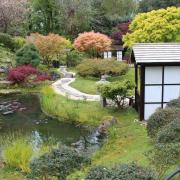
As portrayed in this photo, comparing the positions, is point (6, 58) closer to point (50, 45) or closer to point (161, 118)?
point (50, 45)

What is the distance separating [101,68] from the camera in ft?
79.9

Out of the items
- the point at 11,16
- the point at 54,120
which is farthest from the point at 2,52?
the point at 54,120

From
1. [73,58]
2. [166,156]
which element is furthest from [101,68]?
[166,156]

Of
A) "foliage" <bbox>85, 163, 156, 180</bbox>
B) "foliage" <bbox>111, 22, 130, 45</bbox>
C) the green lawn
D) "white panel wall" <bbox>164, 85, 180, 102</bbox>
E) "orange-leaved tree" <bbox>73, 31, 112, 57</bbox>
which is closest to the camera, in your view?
"foliage" <bbox>85, 163, 156, 180</bbox>

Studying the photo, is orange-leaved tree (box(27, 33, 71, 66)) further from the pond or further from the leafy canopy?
the pond

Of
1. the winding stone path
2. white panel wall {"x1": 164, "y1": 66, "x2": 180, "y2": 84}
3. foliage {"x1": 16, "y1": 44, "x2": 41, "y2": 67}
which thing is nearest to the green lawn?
the winding stone path

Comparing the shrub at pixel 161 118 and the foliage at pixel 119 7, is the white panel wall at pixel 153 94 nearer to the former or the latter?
the shrub at pixel 161 118

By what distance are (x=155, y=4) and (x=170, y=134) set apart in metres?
31.8

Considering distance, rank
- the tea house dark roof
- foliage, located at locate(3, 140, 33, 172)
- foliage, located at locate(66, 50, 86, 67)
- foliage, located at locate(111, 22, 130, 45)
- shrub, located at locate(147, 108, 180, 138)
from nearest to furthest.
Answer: foliage, located at locate(3, 140, 33, 172)
shrub, located at locate(147, 108, 180, 138)
the tea house dark roof
foliage, located at locate(66, 50, 86, 67)
foliage, located at locate(111, 22, 130, 45)

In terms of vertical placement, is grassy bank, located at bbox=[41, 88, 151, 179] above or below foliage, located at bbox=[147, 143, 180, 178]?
below

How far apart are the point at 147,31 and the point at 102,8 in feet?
55.7

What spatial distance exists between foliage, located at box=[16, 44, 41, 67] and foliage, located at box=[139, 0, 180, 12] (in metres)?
17.6

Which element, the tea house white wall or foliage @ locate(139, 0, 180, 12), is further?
foliage @ locate(139, 0, 180, 12)

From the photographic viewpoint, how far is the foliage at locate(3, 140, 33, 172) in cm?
1025
